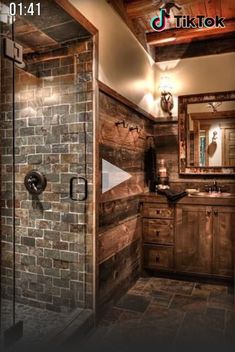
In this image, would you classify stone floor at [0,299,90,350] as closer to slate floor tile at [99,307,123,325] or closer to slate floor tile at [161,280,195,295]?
slate floor tile at [99,307,123,325]

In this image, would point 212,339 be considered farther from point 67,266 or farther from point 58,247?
point 58,247

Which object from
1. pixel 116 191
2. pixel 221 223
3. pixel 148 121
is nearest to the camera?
pixel 116 191

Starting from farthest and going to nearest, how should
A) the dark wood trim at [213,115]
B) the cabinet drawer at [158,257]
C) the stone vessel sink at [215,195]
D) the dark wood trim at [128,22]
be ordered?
the dark wood trim at [213,115]
the cabinet drawer at [158,257]
the stone vessel sink at [215,195]
the dark wood trim at [128,22]

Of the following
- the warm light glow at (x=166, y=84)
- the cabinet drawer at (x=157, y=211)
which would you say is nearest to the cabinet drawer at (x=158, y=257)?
the cabinet drawer at (x=157, y=211)

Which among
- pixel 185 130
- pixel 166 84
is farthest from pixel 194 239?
pixel 166 84

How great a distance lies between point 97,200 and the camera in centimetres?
220

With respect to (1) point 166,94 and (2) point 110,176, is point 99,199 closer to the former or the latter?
(2) point 110,176

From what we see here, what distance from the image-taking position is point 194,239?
121 inches

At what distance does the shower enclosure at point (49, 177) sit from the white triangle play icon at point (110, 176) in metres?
0.20

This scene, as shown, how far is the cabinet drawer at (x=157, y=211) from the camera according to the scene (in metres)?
3.12

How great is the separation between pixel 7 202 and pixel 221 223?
6.97ft

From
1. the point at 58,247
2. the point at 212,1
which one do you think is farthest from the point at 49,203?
the point at 212,1

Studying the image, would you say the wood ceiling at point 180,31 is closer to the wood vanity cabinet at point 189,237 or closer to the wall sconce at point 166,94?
the wall sconce at point 166,94

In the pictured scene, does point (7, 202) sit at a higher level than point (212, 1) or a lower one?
lower
